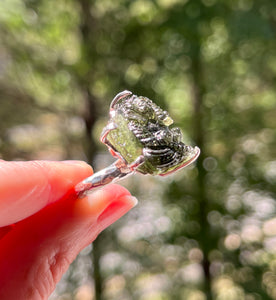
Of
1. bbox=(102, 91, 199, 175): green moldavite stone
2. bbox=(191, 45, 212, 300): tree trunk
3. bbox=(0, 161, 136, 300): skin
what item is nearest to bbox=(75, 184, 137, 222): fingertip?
bbox=(0, 161, 136, 300): skin

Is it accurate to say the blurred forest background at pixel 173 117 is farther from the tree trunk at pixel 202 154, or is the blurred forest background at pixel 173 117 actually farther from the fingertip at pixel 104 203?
the fingertip at pixel 104 203

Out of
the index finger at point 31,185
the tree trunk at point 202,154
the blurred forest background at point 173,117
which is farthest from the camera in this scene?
the tree trunk at point 202,154

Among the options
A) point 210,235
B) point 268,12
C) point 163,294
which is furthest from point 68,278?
point 268,12

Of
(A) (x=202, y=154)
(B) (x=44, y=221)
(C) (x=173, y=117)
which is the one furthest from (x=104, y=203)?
(A) (x=202, y=154)

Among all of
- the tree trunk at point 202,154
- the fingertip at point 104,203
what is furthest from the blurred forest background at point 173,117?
the fingertip at point 104,203

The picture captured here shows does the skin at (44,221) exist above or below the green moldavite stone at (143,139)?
below

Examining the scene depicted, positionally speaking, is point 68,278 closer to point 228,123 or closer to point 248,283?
point 248,283
